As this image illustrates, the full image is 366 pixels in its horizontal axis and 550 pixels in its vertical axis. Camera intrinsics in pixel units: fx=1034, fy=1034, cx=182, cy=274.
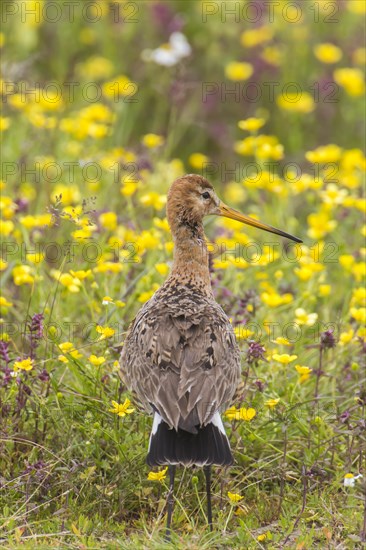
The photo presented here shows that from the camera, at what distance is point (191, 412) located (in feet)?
14.8

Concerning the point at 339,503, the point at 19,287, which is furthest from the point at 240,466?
the point at 19,287

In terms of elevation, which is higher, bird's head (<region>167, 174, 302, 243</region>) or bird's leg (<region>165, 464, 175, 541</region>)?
bird's head (<region>167, 174, 302, 243</region>)

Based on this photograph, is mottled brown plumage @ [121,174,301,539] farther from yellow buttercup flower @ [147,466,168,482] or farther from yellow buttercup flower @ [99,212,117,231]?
yellow buttercup flower @ [99,212,117,231]

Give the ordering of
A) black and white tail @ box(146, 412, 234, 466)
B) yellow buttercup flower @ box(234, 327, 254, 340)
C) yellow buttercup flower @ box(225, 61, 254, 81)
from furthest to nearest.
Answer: yellow buttercup flower @ box(225, 61, 254, 81), yellow buttercup flower @ box(234, 327, 254, 340), black and white tail @ box(146, 412, 234, 466)

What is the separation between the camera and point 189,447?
4.44 m

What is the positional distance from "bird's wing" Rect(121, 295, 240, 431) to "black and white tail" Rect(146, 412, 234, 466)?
0.19ft

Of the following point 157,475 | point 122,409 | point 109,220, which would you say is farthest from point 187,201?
point 157,475

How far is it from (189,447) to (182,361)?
0.46m

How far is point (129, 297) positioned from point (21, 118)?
3381mm

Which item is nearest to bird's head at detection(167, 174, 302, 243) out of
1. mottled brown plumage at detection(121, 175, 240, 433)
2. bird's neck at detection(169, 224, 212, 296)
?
bird's neck at detection(169, 224, 212, 296)

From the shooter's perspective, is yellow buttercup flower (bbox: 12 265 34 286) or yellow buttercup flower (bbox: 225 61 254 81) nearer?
yellow buttercup flower (bbox: 12 265 34 286)

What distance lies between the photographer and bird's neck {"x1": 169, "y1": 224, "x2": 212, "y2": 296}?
17.8ft

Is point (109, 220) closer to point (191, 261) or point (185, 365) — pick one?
point (191, 261)

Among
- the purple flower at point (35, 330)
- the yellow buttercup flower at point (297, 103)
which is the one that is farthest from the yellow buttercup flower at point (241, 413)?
the yellow buttercup flower at point (297, 103)
